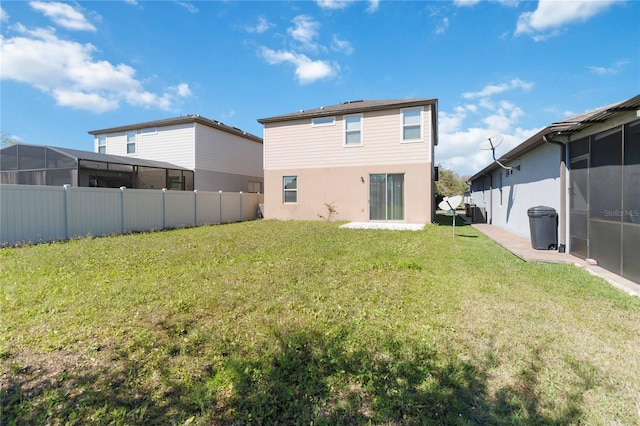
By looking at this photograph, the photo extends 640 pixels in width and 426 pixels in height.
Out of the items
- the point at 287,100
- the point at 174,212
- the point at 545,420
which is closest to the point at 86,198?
the point at 174,212

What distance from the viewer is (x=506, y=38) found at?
879 centimetres

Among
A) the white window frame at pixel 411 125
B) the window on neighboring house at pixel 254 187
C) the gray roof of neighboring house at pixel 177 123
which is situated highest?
the gray roof of neighboring house at pixel 177 123

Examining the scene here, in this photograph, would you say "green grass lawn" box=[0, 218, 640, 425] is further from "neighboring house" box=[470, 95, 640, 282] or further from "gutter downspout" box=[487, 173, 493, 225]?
"gutter downspout" box=[487, 173, 493, 225]

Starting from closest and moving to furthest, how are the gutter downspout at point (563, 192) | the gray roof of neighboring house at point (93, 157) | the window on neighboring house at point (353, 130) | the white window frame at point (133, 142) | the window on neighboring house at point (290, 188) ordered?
1. the gutter downspout at point (563, 192)
2. the gray roof of neighboring house at point (93, 157)
3. the window on neighboring house at point (353, 130)
4. the window on neighboring house at point (290, 188)
5. the white window frame at point (133, 142)

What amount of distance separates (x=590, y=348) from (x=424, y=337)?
1431 millimetres

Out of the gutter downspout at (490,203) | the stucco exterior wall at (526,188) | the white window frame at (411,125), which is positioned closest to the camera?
the stucco exterior wall at (526,188)

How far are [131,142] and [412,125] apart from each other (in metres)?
16.8

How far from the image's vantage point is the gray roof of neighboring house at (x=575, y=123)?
4109 mm

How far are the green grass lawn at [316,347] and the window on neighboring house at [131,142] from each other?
49.1ft

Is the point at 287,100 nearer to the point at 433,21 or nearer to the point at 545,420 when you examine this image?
the point at 433,21

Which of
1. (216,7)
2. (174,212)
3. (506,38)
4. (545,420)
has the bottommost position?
(545,420)

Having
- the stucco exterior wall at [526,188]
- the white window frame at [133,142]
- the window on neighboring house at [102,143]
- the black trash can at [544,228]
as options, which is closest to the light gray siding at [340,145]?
the stucco exterior wall at [526,188]

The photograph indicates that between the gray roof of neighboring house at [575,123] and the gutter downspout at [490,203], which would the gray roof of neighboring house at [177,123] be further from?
the gutter downspout at [490,203]

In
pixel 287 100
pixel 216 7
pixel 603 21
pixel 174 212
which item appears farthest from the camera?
pixel 287 100
